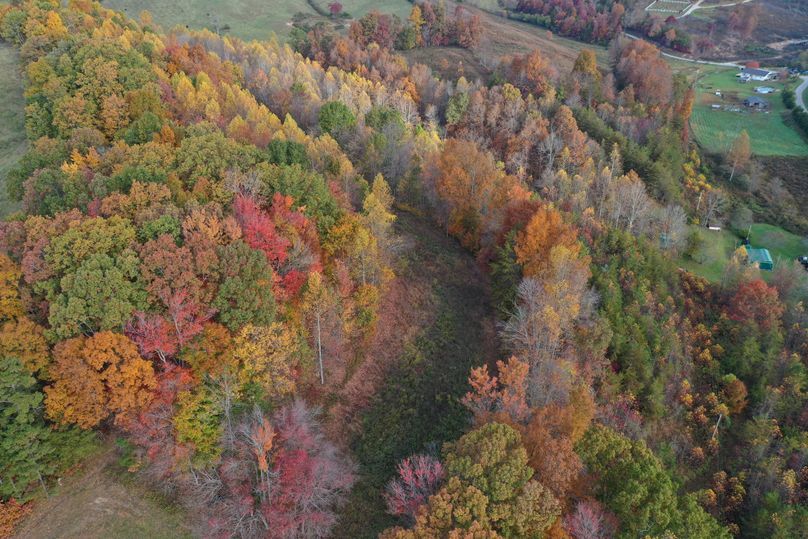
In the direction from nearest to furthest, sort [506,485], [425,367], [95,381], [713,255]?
[506,485] → [95,381] → [425,367] → [713,255]

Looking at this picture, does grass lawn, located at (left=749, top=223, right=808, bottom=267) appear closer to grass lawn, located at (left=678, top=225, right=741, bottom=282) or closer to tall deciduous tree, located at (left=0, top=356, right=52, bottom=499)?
grass lawn, located at (left=678, top=225, right=741, bottom=282)

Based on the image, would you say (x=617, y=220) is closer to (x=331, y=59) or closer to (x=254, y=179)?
(x=254, y=179)

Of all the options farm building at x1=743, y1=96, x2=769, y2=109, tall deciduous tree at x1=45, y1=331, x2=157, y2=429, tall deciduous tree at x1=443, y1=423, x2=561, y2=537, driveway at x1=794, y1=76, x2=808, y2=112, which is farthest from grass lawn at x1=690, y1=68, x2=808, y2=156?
tall deciduous tree at x1=45, y1=331, x2=157, y2=429

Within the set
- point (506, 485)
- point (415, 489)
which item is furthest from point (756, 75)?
point (415, 489)

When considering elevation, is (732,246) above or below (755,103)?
below

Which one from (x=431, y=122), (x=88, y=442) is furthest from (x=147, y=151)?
(x=431, y=122)

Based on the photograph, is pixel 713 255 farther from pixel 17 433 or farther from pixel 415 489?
pixel 17 433
